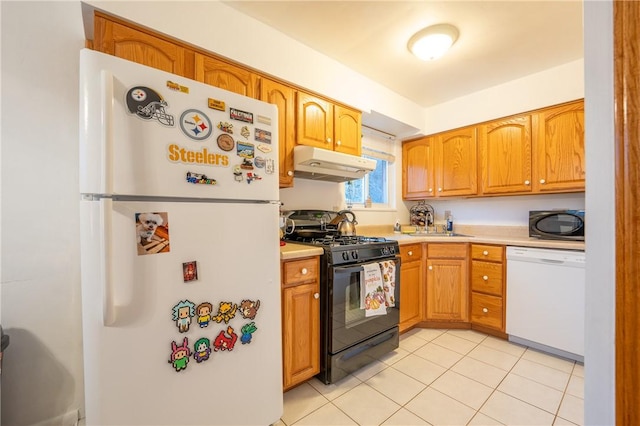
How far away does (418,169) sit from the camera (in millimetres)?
3264

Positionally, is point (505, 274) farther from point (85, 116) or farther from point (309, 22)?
point (85, 116)

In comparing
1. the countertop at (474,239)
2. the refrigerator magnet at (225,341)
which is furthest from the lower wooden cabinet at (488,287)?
the refrigerator magnet at (225,341)

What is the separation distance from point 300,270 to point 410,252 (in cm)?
130

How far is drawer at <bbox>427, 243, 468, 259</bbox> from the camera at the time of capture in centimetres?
255

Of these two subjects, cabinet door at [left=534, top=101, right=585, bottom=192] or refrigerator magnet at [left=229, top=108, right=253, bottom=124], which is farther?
cabinet door at [left=534, top=101, right=585, bottom=192]

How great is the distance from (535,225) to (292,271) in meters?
2.31

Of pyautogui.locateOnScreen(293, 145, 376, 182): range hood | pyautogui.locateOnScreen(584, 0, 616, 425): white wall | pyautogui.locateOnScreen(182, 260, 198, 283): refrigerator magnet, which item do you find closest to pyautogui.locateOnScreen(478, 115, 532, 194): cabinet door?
pyautogui.locateOnScreen(293, 145, 376, 182): range hood

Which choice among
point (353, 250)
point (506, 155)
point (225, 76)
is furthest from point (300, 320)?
point (506, 155)

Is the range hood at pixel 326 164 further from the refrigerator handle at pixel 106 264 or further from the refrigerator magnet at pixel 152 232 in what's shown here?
the refrigerator handle at pixel 106 264

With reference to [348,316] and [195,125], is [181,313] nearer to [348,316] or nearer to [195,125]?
[195,125]

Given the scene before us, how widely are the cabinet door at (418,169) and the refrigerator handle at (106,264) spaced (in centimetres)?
305

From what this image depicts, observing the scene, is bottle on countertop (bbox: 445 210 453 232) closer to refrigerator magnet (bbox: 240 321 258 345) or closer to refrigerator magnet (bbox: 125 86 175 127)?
refrigerator magnet (bbox: 240 321 258 345)

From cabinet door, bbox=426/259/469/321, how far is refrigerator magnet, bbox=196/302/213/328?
2143mm

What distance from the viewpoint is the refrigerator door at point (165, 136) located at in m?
0.90
